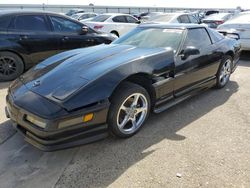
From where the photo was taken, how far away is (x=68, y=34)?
21.2 ft

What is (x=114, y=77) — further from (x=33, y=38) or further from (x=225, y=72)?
(x=33, y=38)

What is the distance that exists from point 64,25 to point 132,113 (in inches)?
159

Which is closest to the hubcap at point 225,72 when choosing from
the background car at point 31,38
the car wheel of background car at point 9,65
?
the background car at point 31,38

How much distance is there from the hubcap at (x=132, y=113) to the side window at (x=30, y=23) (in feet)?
12.6

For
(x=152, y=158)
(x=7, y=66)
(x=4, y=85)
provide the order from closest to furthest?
(x=152, y=158) → (x=4, y=85) → (x=7, y=66)

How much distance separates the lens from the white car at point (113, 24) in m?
10.9

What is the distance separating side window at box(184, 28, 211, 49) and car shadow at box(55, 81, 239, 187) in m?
1.03

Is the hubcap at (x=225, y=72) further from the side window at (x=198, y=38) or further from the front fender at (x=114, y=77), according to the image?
the front fender at (x=114, y=77)

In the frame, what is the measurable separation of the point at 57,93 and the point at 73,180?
3.05 ft

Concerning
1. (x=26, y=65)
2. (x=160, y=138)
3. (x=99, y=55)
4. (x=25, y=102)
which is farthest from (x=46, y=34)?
(x=160, y=138)

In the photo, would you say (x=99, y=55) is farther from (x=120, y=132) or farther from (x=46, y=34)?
(x=46, y=34)

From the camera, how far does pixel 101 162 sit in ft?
9.31

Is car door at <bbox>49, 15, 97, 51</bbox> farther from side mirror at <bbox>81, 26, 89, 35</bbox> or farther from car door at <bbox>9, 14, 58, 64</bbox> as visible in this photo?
car door at <bbox>9, 14, 58, 64</bbox>

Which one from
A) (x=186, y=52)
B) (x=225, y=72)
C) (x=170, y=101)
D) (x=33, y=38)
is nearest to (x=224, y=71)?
(x=225, y=72)
